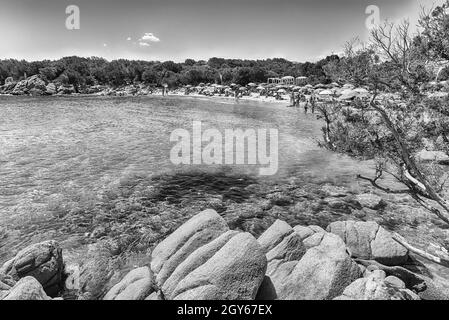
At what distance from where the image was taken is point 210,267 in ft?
28.3

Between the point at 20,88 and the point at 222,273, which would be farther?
the point at 20,88

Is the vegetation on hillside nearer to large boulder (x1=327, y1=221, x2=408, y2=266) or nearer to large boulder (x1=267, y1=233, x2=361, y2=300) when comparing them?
large boulder (x1=327, y1=221, x2=408, y2=266)

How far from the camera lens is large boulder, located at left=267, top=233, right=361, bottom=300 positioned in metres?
8.99

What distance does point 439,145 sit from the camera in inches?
532

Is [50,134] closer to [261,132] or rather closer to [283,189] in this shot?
[261,132]

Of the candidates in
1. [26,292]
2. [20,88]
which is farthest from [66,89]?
[26,292]

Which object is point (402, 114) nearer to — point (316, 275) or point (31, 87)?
point (316, 275)

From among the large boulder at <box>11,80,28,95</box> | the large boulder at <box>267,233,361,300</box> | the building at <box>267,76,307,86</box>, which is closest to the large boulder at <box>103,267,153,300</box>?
the large boulder at <box>267,233,361,300</box>

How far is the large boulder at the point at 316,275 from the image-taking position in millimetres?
8992

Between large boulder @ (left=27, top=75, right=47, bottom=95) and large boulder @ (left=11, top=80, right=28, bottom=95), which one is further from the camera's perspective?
large boulder @ (left=11, top=80, right=28, bottom=95)

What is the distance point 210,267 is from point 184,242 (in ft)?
7.58

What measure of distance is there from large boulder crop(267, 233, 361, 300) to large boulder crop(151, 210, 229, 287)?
258 centimetres
